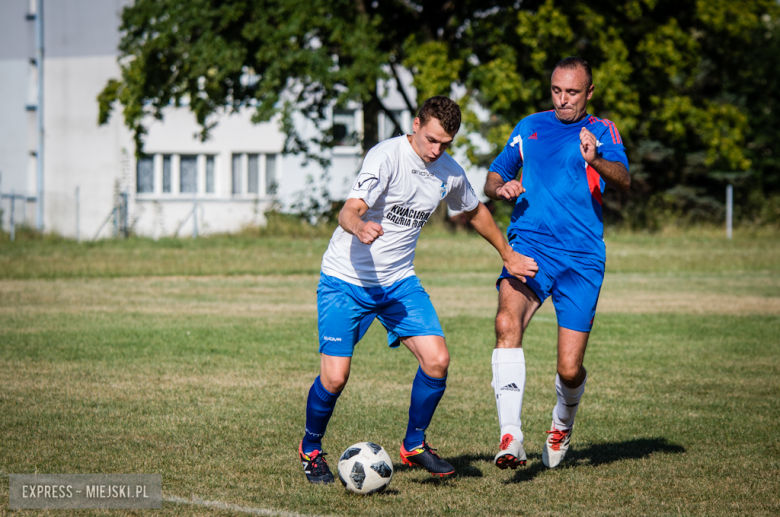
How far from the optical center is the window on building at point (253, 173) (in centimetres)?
3602

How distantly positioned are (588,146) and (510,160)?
2.54 feet

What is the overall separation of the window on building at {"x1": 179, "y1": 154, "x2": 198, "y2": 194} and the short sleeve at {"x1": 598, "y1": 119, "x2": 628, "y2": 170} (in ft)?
106

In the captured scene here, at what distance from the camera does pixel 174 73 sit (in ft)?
85.1

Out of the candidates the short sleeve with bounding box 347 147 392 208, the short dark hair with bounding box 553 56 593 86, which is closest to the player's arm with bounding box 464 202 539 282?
the short sleeve with bounding box 347 147 392 208

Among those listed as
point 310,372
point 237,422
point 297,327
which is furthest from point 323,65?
point 237,422

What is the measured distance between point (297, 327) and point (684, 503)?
7358mm

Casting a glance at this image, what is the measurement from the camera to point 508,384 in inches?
195

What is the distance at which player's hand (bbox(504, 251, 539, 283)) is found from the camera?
5.08 metres

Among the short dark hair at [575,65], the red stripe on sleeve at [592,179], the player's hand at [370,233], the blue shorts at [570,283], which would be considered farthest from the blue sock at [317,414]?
the short dark hair at [575,65]

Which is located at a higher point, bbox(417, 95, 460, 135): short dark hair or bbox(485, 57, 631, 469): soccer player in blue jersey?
bbox(417, 95, 460, 135): short dark hair

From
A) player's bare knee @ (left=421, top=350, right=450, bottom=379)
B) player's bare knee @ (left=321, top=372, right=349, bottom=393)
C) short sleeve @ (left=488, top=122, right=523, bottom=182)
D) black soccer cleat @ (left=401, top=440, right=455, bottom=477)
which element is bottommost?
black soccer cleat @ (left=401, top=440, right=455, bottom=477)

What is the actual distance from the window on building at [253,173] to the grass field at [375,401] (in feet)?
66.3

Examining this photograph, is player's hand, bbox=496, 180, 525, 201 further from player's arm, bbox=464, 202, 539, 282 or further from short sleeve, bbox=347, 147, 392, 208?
short sleeve, bbox=347, 147, 392, 208

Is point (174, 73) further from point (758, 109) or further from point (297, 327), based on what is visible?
point (758, 109)
